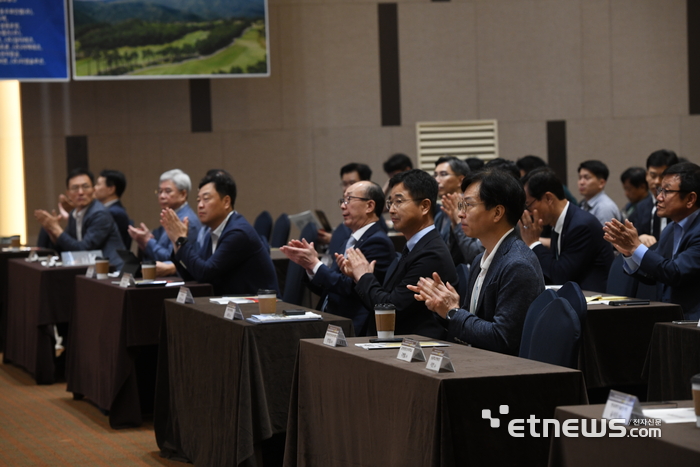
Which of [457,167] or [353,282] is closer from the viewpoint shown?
[353,282]

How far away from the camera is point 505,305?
2984 millimetres

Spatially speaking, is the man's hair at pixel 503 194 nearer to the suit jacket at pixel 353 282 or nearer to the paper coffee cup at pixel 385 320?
the paper coffee cup at pixel 385 320

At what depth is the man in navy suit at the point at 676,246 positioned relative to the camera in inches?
164

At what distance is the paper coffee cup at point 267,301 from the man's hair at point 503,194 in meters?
1.00

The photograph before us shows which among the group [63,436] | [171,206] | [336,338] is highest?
[171,206]

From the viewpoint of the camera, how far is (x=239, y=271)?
498 cm

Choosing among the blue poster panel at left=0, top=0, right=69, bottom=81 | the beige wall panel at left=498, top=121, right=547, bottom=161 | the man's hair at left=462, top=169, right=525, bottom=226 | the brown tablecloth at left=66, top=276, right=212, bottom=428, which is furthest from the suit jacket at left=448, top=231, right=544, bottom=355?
the beige wall panel at left=498, top=121, right=547, bottom=161

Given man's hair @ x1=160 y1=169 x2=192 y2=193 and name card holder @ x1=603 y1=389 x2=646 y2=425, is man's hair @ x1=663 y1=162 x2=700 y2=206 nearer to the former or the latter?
name card holder @ x1=603 y1=389 x2=646 y2=425

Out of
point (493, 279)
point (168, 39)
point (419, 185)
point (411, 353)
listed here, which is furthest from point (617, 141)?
point (411, 353)

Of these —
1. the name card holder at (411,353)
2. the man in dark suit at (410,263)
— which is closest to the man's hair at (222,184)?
the man in dark suit at (410,263)

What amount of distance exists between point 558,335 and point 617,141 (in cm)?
813

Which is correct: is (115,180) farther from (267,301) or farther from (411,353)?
(411,353)

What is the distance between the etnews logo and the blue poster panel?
298 inches

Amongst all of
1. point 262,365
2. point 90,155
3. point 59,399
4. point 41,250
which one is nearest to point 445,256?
point 262,365
